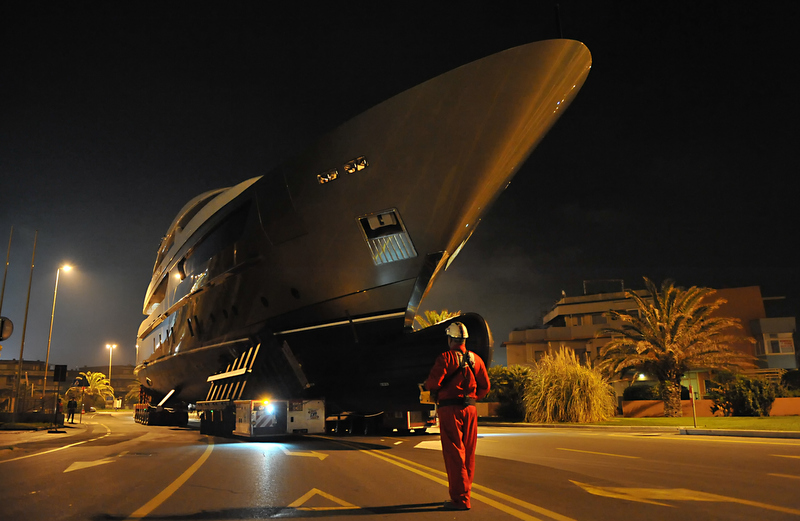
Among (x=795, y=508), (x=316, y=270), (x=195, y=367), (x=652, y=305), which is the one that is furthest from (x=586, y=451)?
(x=652, y=305)

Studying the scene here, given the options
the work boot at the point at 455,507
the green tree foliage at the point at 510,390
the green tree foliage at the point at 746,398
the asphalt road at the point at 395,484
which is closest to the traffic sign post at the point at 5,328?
the asphalt road at the point at 395,484

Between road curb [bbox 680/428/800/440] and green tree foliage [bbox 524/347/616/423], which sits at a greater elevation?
green tree foliage [bbox 524/347/616/423]

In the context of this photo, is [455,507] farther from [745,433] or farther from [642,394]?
[642,394]

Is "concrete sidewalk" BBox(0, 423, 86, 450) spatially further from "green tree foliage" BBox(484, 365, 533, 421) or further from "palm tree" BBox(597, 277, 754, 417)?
"palm tree" BBox(597, 277, 754, 417)

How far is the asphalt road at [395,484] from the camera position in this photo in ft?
15.4

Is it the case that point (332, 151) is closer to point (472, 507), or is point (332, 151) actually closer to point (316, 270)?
point (316, 270)

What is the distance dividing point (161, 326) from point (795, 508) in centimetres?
2255

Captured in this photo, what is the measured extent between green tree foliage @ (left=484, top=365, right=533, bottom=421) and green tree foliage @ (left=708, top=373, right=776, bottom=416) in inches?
300

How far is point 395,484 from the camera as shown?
6266 millimetres

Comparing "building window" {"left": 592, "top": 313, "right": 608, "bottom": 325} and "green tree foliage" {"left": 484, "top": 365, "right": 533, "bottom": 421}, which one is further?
"building window" {"left": 592, "top": 313, "right": 608, "bottom": 325}

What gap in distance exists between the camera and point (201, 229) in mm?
17453

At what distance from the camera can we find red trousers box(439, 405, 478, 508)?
4.80m

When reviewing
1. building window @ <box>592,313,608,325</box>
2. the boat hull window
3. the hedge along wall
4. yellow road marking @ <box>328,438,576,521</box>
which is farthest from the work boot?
building window @ <box>592,313,608,325</box>

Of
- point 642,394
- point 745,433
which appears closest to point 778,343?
point 642,394
